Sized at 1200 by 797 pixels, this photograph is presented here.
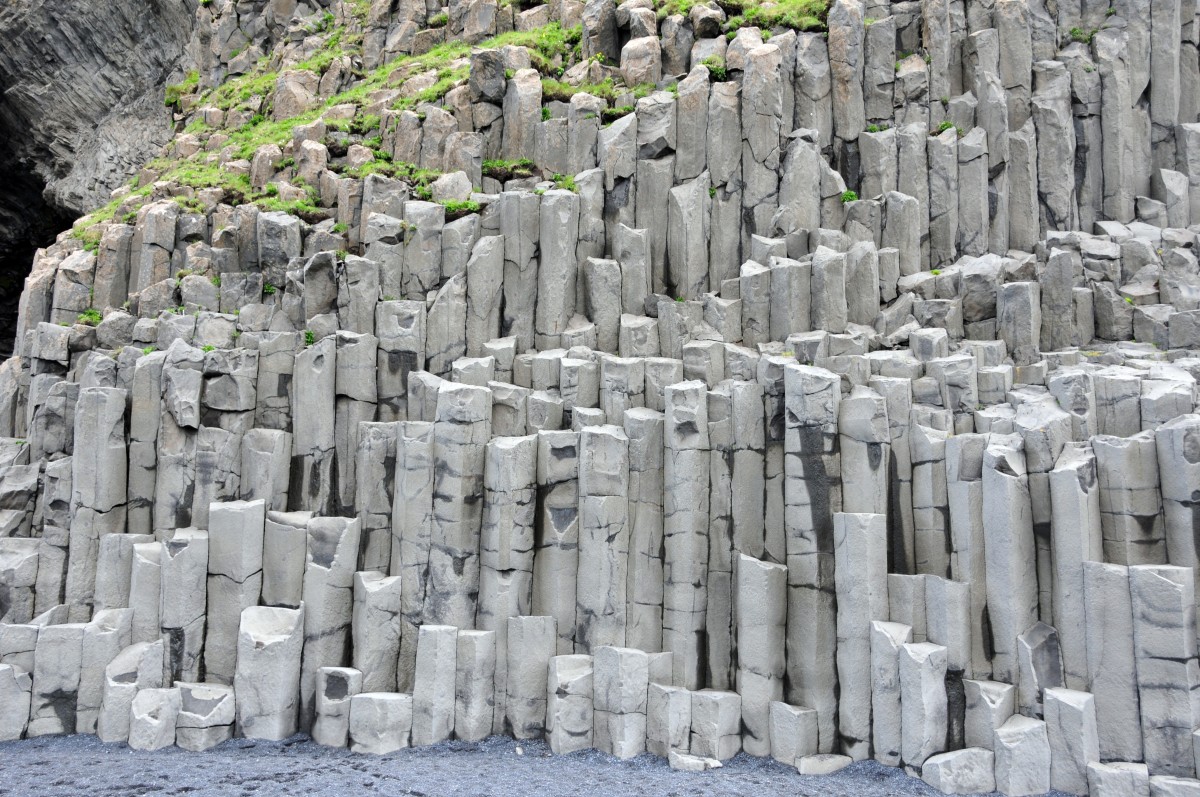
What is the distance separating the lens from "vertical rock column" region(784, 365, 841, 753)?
589 inches

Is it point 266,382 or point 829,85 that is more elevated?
point 829,85

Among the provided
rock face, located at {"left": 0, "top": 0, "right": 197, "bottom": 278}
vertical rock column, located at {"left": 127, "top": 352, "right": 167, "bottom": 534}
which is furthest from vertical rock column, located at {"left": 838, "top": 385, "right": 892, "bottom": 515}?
rock face, located at {"left": 0, "top": 0, "right": 197, "bottom": 278}

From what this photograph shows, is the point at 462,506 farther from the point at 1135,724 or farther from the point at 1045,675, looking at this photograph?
the point at 1135,724

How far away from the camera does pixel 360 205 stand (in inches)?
851

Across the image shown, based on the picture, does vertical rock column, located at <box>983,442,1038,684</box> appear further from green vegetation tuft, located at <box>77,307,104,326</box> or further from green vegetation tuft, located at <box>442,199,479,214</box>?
green vegetation tuft, located at <box>77,307,104,326</box>

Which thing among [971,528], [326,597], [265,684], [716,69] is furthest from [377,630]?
[716,69]

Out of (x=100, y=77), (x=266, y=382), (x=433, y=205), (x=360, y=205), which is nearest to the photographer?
(x=266, y=382)

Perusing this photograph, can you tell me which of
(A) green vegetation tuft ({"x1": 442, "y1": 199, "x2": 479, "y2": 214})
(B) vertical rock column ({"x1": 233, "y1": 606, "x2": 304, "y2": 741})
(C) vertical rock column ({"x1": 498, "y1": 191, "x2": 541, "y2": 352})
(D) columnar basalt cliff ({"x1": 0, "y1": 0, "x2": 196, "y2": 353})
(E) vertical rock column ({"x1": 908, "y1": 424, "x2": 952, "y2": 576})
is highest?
(D) columnar basalt cliff ({"x1": 0, "y1": 0, "x2": 196, "y2": 353})

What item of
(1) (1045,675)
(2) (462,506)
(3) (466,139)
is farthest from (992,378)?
(3) (466,139)

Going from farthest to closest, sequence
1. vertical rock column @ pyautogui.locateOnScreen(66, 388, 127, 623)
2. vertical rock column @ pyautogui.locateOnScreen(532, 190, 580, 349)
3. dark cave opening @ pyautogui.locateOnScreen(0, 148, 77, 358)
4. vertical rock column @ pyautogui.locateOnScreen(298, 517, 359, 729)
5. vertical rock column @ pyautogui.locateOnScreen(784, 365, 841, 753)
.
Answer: dark cave opening @ pyautogui.locateOnScreen(0, 148, 77, 358) < vertical rock column @ pyautogui.locateOnScreen(532, 190, 580, 349) < vertical rock column @ pyautogui.locateOnScreen(66, 388, 127, 623) < vertical rock column @ pyautogui.locateOnScreen(298, 517, 359, 729) < vertical rock column @ pyautogui.locateOnScreen(784, 365, 841, 753)

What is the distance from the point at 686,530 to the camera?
16047 millimetres

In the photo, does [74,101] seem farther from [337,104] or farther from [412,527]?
[412,527]

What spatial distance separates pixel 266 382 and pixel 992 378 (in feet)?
47.7

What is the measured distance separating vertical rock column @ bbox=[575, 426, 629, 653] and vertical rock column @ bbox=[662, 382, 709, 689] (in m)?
0.81
